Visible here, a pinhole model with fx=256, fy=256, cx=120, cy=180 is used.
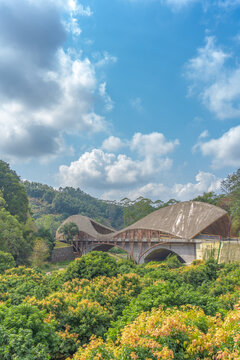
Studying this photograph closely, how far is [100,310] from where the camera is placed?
1239cm

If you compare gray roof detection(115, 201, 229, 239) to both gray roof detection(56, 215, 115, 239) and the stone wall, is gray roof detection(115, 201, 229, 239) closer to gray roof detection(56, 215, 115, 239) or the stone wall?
gray roof detection(56, 215, 115, 239)

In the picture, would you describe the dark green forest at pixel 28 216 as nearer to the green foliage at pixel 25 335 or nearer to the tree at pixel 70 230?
the tree at pixel 70 230

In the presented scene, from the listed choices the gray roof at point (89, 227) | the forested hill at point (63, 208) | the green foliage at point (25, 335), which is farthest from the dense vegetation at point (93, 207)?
the green foliage at point (25, 335)

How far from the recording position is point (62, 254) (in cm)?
7188

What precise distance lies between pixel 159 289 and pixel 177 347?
694 cm

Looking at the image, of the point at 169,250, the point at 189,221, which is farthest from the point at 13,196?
the point at 189,221

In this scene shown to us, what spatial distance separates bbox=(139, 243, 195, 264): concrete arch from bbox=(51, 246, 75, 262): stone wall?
87.9ft

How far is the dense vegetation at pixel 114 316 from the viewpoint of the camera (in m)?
6.19

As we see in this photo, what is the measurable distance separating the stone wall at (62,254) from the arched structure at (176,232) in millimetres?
16984

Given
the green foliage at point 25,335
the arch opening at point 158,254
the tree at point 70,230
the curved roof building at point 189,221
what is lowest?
the arch opening at point 158,254

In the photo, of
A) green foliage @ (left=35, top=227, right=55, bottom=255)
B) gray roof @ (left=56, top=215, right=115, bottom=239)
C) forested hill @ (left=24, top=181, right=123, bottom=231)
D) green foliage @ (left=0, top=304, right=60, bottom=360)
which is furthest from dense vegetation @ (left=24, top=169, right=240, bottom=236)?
green foliage @ (left=0, top=304, right=60, bottom=360)

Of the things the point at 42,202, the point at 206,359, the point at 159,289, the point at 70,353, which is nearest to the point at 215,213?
the point at 159,289

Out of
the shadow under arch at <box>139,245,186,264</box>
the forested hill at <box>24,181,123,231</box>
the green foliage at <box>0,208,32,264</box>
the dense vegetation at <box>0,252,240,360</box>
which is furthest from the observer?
the forested hill at <box>24,181,123,231</box>

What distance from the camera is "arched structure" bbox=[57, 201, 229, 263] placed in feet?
136
